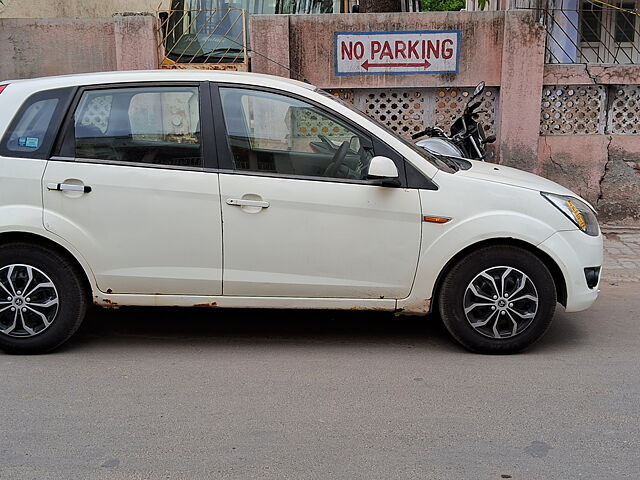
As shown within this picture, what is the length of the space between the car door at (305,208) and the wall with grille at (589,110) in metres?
4.39

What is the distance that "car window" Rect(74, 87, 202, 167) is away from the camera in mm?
5011

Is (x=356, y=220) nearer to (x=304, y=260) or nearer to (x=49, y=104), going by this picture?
(x=304, y=260)

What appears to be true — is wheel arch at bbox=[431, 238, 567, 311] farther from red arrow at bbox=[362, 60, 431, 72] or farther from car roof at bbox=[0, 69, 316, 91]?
red arrow at bbox=[362, 60, 431, 72]

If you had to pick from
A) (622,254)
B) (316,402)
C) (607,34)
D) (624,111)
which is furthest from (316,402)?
(607,34)

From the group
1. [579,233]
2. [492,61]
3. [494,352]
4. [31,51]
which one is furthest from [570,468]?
[31,51]

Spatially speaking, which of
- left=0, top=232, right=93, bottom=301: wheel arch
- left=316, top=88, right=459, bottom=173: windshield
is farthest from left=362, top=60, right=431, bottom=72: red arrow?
left=0, top=232, right=93, bottom=301: wheel arch

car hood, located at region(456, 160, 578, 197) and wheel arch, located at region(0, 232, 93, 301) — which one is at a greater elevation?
car hood, located at region(456, 160, 578, 197)

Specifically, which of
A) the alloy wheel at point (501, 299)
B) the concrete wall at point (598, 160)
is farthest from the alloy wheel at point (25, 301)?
the concrete wall at point (598, 160)

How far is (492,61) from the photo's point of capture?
28.2 ft

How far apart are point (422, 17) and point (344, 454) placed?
19.4ft

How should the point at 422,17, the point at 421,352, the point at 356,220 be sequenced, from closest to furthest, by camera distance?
the point at 356,220, the point at 421,352, the point at 422,17

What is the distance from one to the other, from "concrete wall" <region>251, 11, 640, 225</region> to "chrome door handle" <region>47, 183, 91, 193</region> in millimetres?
4204

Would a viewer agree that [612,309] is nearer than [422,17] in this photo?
Yes

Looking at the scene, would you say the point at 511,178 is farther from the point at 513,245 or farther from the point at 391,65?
the point at 391,65
